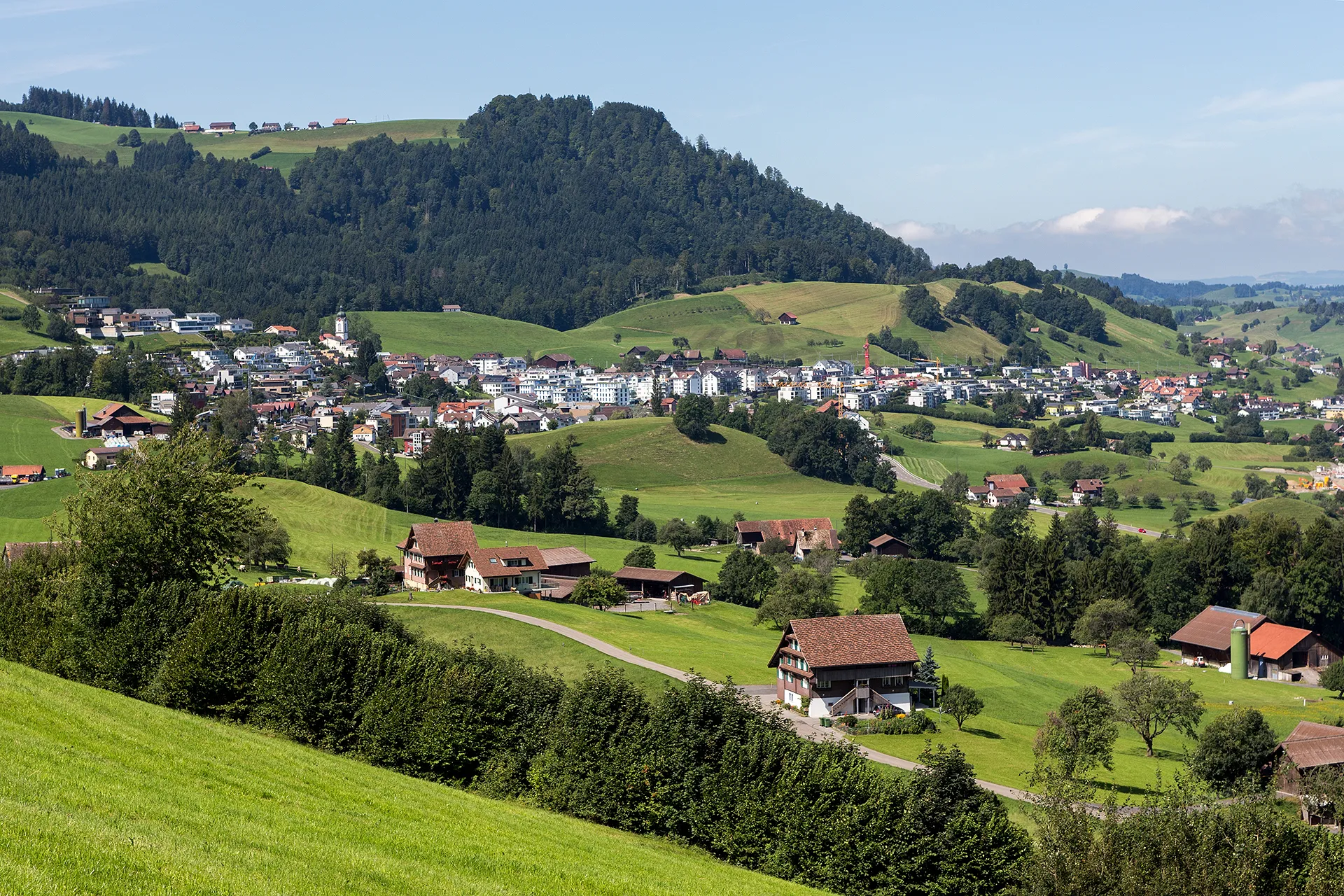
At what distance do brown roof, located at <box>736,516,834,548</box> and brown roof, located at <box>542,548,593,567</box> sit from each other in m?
22.0

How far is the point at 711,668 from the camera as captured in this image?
52188 mm

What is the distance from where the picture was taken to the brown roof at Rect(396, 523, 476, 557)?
2832 inches

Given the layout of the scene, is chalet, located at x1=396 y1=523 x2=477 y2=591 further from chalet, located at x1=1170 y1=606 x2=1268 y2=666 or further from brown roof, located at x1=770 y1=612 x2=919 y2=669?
chalet, located at x1=1170 y1=606 x2=1268 y2=666

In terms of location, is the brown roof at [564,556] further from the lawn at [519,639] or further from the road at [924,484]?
the road at [924,484]

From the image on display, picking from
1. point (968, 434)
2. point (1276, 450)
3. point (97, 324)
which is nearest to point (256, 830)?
point (968, 434)

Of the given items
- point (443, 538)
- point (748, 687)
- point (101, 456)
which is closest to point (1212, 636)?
point (748, 687)

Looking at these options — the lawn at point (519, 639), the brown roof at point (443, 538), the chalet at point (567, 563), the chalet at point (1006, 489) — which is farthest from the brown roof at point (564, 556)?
the chalet at point (1006, 489)

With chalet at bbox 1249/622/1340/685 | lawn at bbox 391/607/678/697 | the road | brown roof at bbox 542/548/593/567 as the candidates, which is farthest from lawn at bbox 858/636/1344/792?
the road

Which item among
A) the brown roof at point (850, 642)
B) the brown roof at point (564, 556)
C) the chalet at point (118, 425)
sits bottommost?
the brown roof at point (564, 556)

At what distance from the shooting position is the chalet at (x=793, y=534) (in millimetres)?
96438

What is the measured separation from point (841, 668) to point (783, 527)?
46.4 metres

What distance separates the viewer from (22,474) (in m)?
97.1

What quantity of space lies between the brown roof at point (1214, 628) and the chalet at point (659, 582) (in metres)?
29.3

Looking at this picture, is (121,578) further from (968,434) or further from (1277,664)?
(968,434)
